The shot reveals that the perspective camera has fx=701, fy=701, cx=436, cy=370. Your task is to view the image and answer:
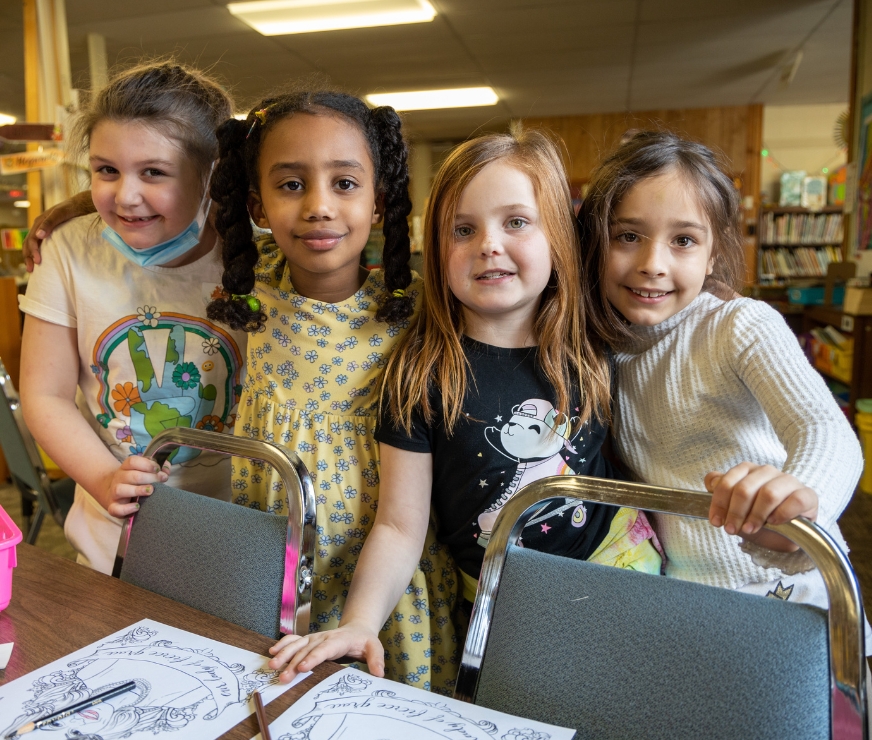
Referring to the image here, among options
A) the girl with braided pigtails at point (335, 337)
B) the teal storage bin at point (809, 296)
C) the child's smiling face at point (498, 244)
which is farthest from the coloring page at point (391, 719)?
the teal storage bin at point (809, 296)

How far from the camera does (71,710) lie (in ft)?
2.19

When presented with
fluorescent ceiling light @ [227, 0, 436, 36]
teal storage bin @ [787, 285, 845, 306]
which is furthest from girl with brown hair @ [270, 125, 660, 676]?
teal storage bin @ [787, 285, 845, 306]

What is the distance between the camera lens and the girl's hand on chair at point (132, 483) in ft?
3.47

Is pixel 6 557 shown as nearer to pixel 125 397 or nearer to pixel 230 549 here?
pixel 230 549

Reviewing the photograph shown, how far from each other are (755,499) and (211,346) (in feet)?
3.22

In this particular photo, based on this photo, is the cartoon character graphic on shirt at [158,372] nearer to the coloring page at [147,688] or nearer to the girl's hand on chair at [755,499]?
the coloring page at [147,688]

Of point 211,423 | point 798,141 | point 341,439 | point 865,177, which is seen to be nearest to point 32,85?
point 211,423

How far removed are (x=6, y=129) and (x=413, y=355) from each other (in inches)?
106

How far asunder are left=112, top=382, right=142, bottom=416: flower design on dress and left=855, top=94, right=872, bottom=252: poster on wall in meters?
3.87

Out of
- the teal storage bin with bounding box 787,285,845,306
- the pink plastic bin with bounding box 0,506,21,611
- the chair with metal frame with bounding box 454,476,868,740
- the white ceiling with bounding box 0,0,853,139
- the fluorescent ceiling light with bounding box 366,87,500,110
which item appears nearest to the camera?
the chair with metal frame with bounding box 454,476,868,740

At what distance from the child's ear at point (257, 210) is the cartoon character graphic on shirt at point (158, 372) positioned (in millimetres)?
236

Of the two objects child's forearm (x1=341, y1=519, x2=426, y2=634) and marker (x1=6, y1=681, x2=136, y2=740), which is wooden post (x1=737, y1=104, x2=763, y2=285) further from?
marker (x1=6, y1=681, x2=136, y2=740)

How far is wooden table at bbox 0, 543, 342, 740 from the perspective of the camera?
2.52 ft

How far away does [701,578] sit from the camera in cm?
106
